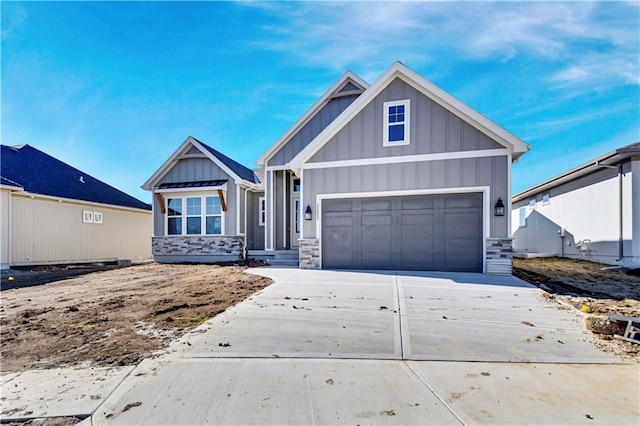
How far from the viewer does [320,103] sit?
1270 cm

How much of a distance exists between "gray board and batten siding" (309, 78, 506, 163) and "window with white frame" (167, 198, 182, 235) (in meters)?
7.37

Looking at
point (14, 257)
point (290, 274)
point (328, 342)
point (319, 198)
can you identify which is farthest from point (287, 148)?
point (14, 257)

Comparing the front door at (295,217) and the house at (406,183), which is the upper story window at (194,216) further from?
the house at (406,183)

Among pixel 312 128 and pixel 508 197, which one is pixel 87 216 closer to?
pixel 312 128

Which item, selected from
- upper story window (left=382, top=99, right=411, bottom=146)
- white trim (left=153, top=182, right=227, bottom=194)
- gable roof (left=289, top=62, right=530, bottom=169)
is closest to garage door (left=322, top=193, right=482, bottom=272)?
gable roof (left=289, top=62, right=530, bottom=169)

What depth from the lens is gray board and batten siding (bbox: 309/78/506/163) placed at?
8.81 metres

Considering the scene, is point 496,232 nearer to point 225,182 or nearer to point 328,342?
point 328,342

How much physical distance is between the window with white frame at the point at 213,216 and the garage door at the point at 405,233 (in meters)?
5.61

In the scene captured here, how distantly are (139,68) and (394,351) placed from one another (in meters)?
14.6

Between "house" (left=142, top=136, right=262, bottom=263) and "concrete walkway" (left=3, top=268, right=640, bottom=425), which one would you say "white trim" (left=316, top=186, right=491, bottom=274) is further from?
"house" (left=142, top=136, right=262, bottom=263)

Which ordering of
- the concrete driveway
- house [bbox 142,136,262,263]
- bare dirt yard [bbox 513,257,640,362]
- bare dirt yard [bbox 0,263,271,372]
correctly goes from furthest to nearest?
house [bbox 142,136,262,263] < bare dirt yard [bbox 513,257,640,362] < bare dirt yard [bbox 0,263,271,372] < the concrete driveway

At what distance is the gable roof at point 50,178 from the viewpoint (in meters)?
12.5

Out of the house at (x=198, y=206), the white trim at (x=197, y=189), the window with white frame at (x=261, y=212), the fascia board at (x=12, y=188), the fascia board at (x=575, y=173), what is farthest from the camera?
the window with white frame at (x=261, y=212)

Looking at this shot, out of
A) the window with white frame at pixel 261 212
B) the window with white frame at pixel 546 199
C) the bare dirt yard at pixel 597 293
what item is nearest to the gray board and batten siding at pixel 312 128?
the window with white frame at pixel 261 212
